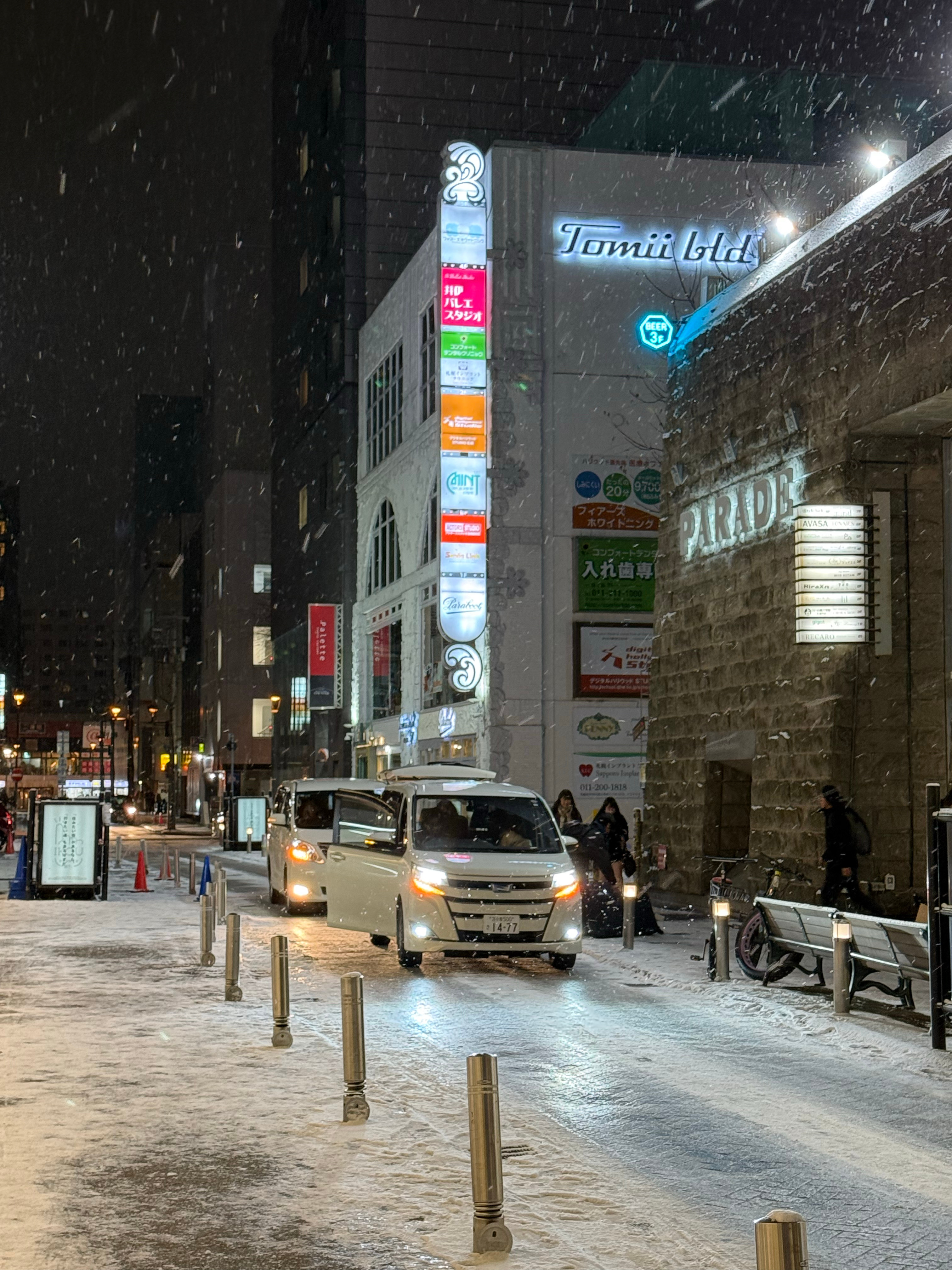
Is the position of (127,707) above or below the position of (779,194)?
below

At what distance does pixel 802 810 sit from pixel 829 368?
5.88 meters

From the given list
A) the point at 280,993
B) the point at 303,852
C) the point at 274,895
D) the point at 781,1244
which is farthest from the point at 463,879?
the point at 781,1244

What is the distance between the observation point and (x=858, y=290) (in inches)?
809

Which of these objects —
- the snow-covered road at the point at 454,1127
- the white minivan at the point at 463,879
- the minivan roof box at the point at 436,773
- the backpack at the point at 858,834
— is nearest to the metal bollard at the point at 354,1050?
the snow-covered road at the point at 454,1127

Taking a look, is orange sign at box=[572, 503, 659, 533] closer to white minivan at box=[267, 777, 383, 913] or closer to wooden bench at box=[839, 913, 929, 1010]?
white minivan at box=[267, 777, 383, 913]

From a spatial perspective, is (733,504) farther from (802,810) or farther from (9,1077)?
(9,1077)

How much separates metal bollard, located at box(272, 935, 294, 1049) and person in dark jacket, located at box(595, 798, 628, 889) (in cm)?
1218

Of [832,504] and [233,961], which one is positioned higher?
[832,504]

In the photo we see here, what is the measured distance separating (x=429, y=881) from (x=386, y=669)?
130ft

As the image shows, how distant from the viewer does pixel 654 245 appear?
143ft

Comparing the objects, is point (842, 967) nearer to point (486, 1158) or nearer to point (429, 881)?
point (429, 881)

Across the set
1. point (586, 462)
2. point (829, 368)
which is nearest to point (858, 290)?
point (829, 368)

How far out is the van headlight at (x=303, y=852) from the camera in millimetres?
23172

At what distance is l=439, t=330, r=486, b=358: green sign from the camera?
134 ft
